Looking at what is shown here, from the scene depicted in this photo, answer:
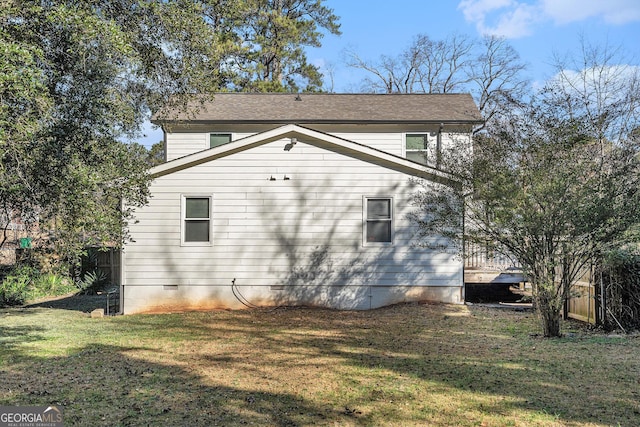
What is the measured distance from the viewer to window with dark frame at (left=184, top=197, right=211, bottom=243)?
1300cm

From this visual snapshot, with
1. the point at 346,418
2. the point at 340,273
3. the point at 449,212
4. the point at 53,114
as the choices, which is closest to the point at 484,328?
the point at 449,212

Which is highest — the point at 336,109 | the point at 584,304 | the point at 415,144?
the point at 336,109

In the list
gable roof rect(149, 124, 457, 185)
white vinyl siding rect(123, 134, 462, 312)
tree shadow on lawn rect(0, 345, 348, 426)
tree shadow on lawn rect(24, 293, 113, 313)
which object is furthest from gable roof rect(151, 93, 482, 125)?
tree shadow on lawn rect(0, 345, 348, 426)

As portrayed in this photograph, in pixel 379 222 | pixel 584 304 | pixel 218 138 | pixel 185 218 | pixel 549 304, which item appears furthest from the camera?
pixel 218 138

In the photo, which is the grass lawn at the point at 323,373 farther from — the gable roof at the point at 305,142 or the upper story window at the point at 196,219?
the gable roof at the point at 305,142

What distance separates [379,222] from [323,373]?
7.07m

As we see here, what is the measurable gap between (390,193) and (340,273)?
7.82ft

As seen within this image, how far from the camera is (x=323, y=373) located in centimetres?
642

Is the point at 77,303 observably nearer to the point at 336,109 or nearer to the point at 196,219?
the point at 196,219

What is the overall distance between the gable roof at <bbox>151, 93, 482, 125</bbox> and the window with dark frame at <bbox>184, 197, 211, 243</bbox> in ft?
11.8

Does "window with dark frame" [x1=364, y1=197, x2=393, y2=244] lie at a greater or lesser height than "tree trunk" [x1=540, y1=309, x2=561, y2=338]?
greater

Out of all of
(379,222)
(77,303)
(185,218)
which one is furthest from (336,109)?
(77,303)

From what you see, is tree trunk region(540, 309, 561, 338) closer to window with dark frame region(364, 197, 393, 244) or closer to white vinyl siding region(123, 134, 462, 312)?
white vinyl siding region(123, 134, 462, 312)
